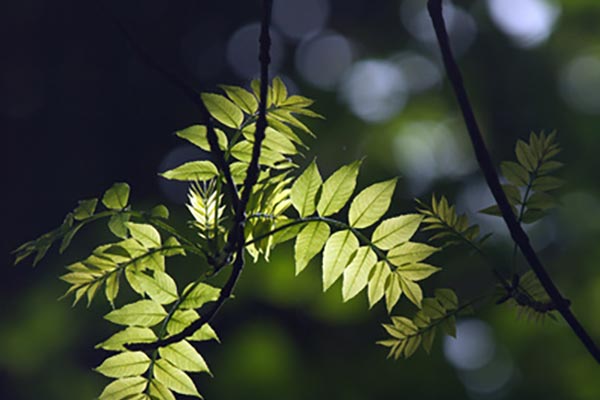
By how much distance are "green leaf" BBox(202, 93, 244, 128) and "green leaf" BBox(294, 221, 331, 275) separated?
21cm

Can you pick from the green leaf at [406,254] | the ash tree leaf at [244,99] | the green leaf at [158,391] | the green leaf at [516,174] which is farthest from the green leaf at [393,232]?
the green leaf at [158,391]

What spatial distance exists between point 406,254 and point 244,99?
34 cm

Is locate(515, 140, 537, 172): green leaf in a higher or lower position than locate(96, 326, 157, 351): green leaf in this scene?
higher

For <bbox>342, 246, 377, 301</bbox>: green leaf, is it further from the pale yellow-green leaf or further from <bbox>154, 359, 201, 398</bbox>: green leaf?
<bbox>154, 359, 201, 398</bbox>: green leaf

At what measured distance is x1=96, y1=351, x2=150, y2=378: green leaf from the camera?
1.20 m

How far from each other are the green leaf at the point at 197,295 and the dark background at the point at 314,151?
3343mm

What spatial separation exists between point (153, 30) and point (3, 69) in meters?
1.31

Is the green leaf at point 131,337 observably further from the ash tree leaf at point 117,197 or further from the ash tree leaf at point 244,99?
the ash tree leaf at point 244,99

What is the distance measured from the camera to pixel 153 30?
6836mm

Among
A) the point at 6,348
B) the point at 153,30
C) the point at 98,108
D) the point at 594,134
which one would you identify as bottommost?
the point at 6,348

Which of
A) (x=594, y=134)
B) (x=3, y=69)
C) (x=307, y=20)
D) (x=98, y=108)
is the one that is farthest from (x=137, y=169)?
(x=594, y=134)

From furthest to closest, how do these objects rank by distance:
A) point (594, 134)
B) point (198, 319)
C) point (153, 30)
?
1. point (153, 30)
2. point (594, 134)
3. point (198, 319)

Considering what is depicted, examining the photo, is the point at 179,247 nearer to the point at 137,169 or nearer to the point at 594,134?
the point at 137,169

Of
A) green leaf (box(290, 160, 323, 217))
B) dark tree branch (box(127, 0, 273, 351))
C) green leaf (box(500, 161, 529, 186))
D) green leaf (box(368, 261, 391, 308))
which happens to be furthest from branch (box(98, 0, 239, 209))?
green leaf (box(500, 161, 529, 186))
